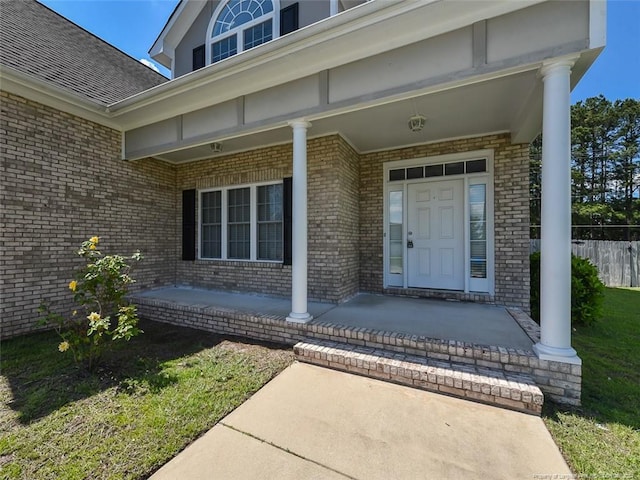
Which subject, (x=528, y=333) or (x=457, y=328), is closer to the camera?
(x=528, y=333)

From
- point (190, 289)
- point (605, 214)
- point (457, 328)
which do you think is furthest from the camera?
point (605, 214)

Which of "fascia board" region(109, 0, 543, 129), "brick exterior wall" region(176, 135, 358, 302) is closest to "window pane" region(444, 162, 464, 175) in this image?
"brick exterior wall" region(176, 135, 358, 302)

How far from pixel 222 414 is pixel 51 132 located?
5.25 m

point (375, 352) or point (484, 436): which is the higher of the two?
point (375, 352)

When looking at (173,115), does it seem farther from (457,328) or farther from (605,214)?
(605,214)

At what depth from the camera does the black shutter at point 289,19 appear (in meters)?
5.28

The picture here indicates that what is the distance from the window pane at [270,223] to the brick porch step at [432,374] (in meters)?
2.51

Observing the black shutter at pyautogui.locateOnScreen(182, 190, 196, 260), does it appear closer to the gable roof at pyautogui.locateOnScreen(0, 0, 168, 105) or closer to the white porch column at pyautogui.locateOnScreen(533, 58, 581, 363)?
the gable roof at pyautogui.locateOnScreen(0, 0, 168, 105)

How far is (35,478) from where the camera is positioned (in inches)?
68.1

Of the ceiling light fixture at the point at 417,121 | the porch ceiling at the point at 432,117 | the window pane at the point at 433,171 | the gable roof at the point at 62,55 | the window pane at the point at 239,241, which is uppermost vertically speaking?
the gable roof at the point at 62,55

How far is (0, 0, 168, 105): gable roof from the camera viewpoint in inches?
179

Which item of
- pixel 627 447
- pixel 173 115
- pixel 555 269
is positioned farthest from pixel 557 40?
pixel 173 115

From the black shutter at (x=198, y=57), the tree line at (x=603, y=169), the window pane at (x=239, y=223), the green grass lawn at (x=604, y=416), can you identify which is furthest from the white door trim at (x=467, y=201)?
the tree line at (x=603, y=169)

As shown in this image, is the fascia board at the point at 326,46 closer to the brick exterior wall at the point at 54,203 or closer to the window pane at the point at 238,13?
the brick exterior wall at the point at 54,203
